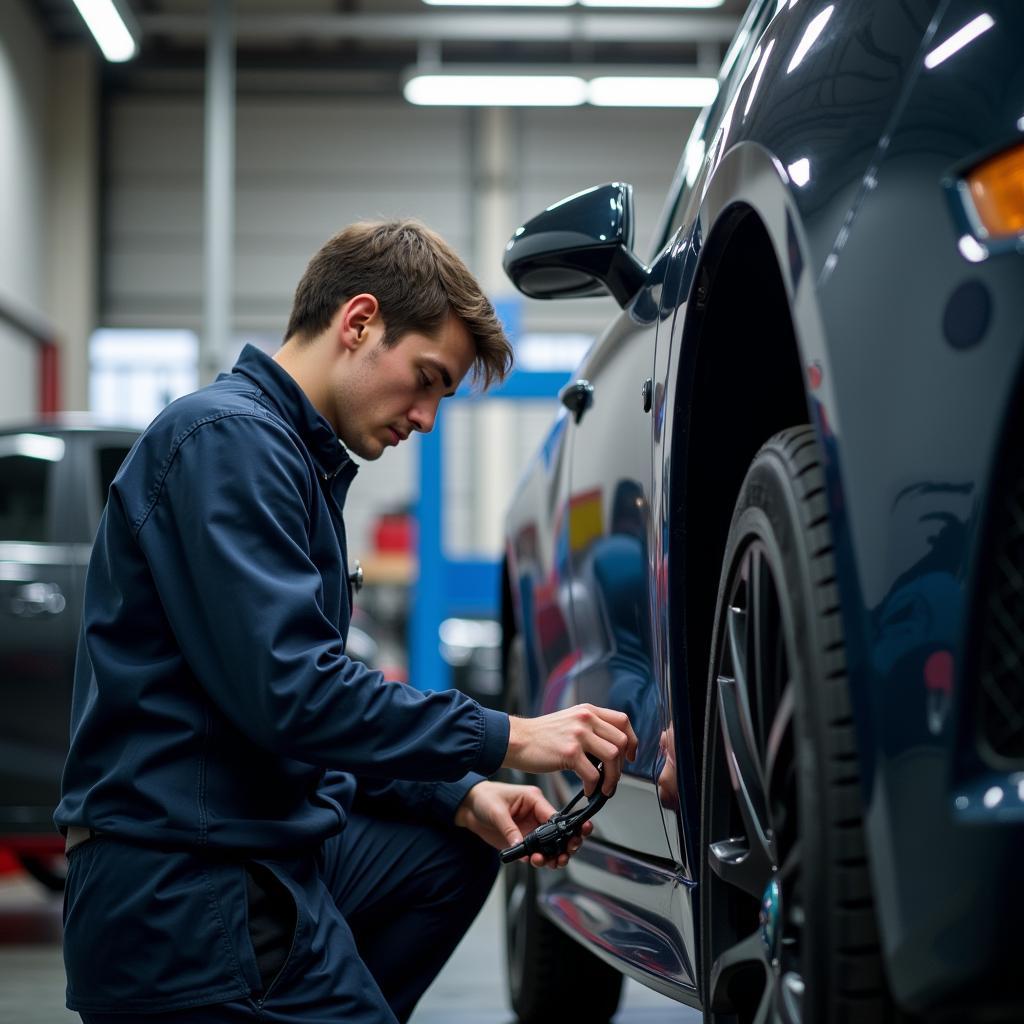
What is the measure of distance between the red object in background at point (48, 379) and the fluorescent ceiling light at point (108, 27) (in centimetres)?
384

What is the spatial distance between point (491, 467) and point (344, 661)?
12527mm

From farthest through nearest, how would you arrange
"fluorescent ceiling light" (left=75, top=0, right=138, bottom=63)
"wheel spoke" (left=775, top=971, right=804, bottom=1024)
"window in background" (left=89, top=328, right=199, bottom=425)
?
"window in background" (left=89, top=328, right=199, bottom=425) → "fluorescent ceiling light" (left=75, top=0, right=138, bottom=63) → "wheel spoke" (left=775, top=971, right=804, bottom=1024)

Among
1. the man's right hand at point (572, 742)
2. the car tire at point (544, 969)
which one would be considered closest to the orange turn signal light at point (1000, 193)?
the man's right hand at point (572, 742)

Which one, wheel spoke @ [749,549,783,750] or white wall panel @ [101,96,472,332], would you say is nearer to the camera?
wheel spoke @ [749,549,783,750]

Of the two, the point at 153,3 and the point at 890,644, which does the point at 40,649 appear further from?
the point at 153,3

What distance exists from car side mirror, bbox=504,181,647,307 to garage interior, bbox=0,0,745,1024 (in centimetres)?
1047

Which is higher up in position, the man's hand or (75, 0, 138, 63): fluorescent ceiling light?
(75, 0, 138, 63): fluorescent ceiling light

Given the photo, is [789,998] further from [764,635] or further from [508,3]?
[508,3]

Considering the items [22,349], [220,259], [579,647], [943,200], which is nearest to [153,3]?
[22,349]

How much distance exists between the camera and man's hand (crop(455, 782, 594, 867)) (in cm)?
193

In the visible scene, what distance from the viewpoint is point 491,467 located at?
1412 cm

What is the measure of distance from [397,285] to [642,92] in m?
9.35

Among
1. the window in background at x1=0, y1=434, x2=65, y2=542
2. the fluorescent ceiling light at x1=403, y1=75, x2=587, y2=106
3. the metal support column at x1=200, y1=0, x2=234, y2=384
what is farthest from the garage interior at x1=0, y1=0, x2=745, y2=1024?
the window in background at x1=0, y1=434, x2=65, y2=542

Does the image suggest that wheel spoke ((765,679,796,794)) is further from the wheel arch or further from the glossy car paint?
the wheel arch
